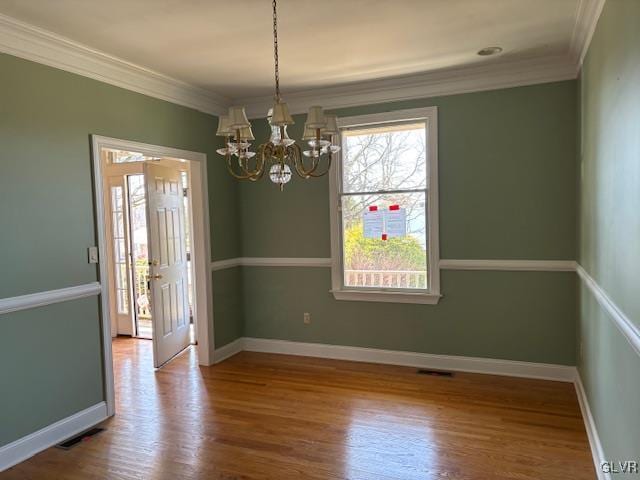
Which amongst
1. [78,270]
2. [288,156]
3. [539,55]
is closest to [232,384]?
[78,270]

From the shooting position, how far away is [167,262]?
4.68m

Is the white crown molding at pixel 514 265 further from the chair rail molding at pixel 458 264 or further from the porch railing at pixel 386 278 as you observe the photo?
the porch railing at pixel 386 278

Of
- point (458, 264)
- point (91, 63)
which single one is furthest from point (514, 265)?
point (91, 63)

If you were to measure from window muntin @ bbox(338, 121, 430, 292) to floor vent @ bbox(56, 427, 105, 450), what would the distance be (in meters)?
2.45

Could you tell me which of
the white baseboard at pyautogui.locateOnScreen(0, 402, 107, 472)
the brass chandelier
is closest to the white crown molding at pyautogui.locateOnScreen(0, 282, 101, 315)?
the white baseboard at pyautogui.locateOnScreen(0, 402, 107, 472)

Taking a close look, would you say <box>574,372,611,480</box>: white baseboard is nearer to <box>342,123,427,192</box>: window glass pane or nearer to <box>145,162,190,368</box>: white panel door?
<box>342,123,427,192</box>: window glass pane

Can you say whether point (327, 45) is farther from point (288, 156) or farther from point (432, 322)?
point (432, 322)

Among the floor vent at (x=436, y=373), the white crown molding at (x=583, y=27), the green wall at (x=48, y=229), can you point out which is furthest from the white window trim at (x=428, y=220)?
the green wall at (x=48, y=229)

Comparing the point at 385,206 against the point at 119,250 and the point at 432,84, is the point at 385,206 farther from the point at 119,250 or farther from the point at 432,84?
the point at 119,250

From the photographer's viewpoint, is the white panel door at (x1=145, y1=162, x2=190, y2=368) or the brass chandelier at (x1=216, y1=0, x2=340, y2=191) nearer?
the brass chandelier at (x1=216, y1=0, x2=340, y2=191)

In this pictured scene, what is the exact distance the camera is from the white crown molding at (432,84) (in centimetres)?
362

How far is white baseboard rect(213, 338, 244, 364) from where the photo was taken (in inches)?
178

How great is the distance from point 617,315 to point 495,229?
2018 mm

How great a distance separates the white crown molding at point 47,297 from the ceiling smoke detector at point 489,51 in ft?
Result: 10.9
